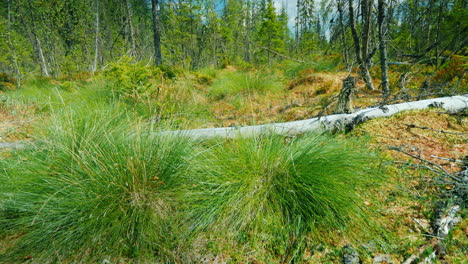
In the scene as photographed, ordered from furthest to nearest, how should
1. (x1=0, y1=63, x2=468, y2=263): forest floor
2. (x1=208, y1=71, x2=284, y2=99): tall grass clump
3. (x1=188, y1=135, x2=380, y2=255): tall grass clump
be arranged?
(x1=208, y1=71, x2=284, y2=99): tall grass clump
(x1=188, y1=135, x2=380, y2=255): tall grass clump
(x1=0, y1=63, x2=468, y2=263): forest floor

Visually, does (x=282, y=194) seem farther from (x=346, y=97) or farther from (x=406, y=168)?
(x=346, y=97)

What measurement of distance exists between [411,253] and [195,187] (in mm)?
1357

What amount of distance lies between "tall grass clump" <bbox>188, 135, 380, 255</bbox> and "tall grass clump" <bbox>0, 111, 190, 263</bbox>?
211 mm

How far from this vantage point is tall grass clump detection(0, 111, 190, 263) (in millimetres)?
1244

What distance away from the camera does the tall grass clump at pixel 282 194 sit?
4.49 feet

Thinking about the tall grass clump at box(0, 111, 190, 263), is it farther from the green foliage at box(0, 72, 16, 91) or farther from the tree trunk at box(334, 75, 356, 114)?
the green foliage at box(0, 72, 16, 91)

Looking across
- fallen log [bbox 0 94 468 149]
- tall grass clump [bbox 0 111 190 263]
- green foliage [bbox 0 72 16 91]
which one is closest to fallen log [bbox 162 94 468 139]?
fallen log [bbox 0 94 468 149]

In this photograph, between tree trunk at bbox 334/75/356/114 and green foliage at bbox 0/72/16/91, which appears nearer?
tree trunk at bbox 334/75/356/114

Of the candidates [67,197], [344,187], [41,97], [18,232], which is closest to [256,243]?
[344,187]

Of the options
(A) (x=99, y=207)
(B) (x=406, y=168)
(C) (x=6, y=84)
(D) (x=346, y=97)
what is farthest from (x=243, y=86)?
(C) (x=6, y=84)

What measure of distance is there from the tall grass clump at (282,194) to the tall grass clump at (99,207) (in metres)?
0.21

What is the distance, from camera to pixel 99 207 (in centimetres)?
135

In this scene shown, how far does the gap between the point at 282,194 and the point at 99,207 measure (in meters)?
1.21

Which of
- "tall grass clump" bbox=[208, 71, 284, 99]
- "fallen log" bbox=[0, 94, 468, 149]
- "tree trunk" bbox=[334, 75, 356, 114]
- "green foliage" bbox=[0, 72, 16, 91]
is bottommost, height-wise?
"fallen log" bbox=[0, 94, 468, 149]
